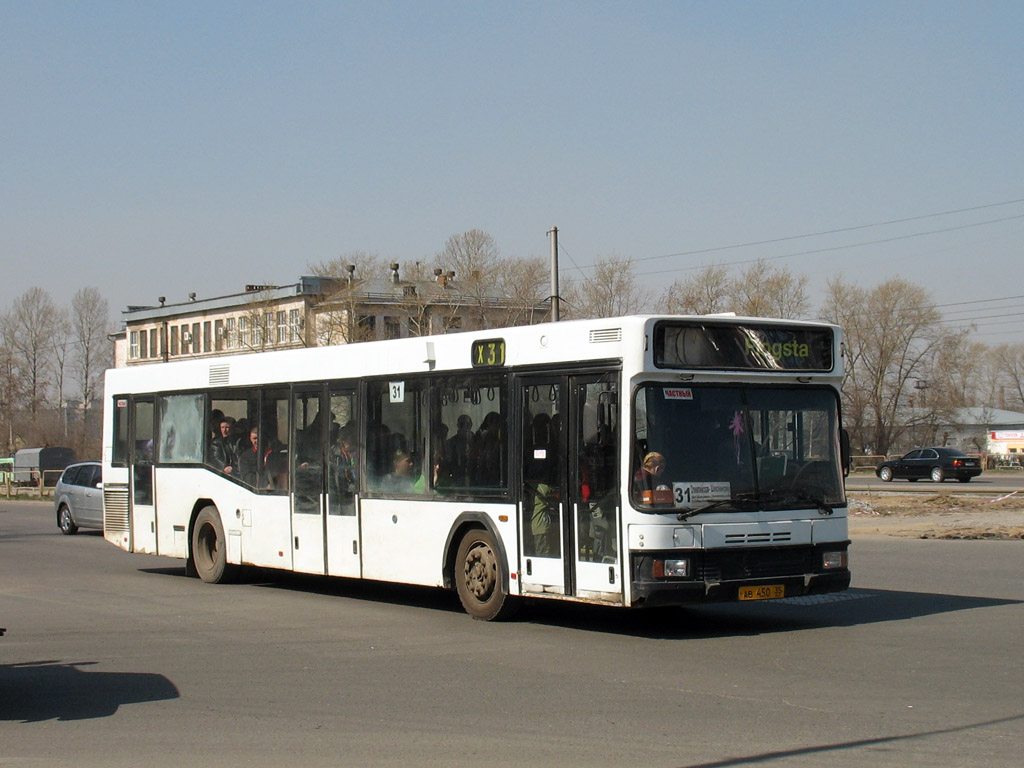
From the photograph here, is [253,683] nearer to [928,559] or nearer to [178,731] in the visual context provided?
[178,731]

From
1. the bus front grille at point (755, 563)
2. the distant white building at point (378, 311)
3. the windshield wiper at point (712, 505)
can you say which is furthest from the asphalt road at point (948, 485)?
the windshield wiper at point (712, 505)

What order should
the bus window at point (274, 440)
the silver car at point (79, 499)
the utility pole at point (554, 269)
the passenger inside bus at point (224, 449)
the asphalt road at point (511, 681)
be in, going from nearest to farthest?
the asphalt road at point (511, 681) → the bus window at point (274, 440) → the passenger inside bus at point (224, 449) → the silver car at point (79, 499) → the utility pole at point (554, 269)

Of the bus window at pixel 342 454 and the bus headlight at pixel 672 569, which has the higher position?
the bus window at pixel 342 454

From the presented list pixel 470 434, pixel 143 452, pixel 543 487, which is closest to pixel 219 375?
pixel 143 452

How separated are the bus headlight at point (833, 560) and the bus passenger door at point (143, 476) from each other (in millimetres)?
9865

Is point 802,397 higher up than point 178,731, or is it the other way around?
point 802,397

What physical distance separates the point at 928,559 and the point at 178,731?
43.5ft

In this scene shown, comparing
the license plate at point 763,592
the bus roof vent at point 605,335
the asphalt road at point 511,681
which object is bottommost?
the asphalt road at point 511,681

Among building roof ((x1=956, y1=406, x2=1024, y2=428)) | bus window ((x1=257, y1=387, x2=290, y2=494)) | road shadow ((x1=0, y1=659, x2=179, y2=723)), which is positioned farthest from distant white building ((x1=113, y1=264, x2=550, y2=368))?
building roof ((x1=956, y1=406, x2=1024, y2=428))

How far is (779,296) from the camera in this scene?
66.2m

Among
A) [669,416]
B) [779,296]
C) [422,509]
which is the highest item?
[779,296]

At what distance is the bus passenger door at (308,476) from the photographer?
14.1 m

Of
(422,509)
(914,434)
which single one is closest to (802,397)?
(422,509)

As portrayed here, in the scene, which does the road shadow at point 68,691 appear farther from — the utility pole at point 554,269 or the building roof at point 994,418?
the building roof at point 994,418
